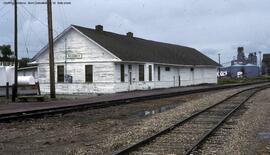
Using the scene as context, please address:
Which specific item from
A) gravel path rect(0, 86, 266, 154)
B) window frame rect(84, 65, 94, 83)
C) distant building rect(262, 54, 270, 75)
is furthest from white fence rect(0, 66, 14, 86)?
distant building rect(262, 54, 270, 75)

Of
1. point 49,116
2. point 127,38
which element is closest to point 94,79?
point 127,38

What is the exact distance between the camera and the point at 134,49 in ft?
175

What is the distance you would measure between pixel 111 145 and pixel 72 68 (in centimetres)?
3669

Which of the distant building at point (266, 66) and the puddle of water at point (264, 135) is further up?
the distant building at point (266, 66)

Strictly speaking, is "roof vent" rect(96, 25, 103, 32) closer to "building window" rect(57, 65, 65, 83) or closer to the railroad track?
"building window" rect(57, 65, 65, 83)

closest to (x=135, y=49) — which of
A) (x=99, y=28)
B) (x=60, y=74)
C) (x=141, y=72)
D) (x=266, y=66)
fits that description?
(x=141, y=72)

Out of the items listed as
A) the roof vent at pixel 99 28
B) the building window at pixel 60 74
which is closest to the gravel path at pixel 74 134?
the building window at pixel 60 74

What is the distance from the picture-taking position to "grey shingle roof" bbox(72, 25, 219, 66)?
48125 millimetres

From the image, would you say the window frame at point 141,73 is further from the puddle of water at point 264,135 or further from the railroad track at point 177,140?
the puddle of water at point 264,135

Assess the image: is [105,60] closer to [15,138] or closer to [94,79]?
[94,79]

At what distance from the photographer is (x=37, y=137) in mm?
14188

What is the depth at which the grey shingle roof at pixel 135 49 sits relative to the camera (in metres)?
48.1

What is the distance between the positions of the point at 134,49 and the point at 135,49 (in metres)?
0.39

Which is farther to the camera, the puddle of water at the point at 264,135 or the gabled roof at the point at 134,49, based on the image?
the gabled roof at the point at 134,49
